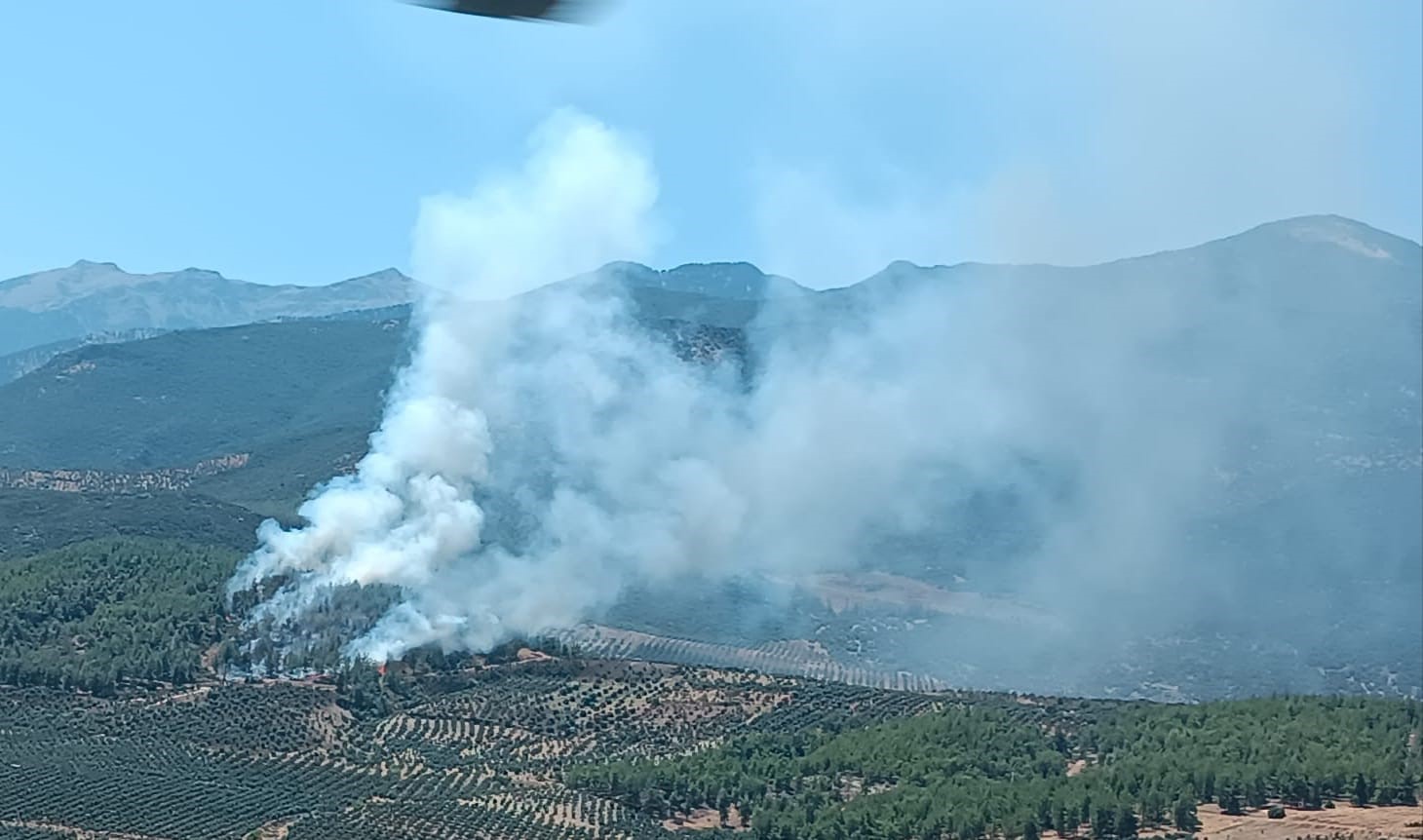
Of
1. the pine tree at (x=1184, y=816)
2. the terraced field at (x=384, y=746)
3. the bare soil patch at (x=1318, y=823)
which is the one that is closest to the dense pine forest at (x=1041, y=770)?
the pine tree at (x=1184, y=816)

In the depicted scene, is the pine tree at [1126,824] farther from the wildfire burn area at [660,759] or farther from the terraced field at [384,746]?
the terraced field at [384,746]

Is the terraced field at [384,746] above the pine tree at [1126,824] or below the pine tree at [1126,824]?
below

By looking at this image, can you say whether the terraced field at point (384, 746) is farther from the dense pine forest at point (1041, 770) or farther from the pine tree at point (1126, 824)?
the pine tree at point (1126, 824)

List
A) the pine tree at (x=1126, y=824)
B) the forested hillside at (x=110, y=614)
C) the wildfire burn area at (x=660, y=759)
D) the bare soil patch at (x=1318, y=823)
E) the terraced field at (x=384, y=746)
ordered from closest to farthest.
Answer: the bare soil patch at (x=1318, y=823)
the pine tree at (x=1126, y=824)
the wildfire burn area at (x=660, y=759)
the terraced field at (x=384, y=746)
the forested hillside at (x=110, y=614)

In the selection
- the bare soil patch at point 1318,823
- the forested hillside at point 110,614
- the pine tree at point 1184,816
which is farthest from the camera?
the forested hillside at point 110,614

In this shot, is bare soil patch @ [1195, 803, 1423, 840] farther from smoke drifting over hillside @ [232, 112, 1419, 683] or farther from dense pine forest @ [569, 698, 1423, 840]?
smoke drifting over hillside @ [232, 112, 1419, 683]

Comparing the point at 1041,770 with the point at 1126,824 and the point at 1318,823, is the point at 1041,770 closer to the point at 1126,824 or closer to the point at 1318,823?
the point at 1126,824

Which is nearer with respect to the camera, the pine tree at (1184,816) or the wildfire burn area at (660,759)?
the pine tree at (1184,816)

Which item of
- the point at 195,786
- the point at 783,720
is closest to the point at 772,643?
the point at 783,720

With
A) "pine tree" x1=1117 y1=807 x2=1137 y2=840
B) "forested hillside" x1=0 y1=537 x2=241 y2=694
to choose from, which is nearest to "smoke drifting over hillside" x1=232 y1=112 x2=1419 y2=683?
"forested hillside" x1=0 y1=537 x2=241 y2=694
